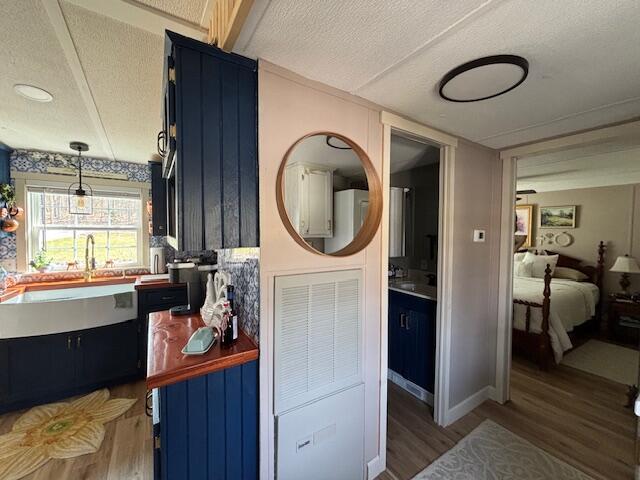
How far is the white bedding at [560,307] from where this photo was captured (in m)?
2.91

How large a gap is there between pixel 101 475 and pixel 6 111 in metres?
2.46

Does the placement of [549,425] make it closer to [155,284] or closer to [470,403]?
[470,403]

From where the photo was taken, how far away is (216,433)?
3.68 feet

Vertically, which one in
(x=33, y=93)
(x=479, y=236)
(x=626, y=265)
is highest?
(x=33, y=93)

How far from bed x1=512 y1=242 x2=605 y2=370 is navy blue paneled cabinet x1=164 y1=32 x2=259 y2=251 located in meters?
3.35

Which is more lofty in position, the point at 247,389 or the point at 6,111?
the point at 6,111

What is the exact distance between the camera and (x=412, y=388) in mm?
2441

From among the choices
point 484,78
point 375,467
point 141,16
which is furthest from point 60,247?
point 484,78

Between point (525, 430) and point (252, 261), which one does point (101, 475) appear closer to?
point (252, 261)

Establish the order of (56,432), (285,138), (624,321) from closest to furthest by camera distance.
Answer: (285,138)
(56,432)
(624,321)

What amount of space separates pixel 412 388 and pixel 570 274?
3930 millimetres

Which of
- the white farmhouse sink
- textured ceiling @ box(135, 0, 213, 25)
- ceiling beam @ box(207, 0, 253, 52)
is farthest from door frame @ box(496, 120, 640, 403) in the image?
the white farmhouse sink

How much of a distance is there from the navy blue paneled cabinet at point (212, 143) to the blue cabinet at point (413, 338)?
1.74m

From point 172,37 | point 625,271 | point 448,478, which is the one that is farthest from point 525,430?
point 625,271
